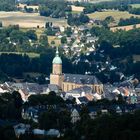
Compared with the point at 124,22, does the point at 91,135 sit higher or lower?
higher

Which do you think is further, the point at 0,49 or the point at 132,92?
the point at 0,49

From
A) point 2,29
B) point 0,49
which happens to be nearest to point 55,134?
point 0,49

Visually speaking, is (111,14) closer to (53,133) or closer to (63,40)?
(63,40)

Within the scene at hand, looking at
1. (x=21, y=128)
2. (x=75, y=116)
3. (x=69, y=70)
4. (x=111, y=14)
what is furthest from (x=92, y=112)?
(x=111, y=14)

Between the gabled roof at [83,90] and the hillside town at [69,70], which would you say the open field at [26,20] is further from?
the gabled roof at [83,90]

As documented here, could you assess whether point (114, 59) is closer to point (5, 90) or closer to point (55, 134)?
point (5, 90)

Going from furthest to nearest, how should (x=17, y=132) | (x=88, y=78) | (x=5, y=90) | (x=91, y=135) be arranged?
1. (x=88, y=78)
2. (x=5, y=90)
3. (x=17, y=132)
4. (x=91, y=135)

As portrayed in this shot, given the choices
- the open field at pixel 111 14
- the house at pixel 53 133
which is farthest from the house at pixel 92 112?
the open field at pixel 111 14
